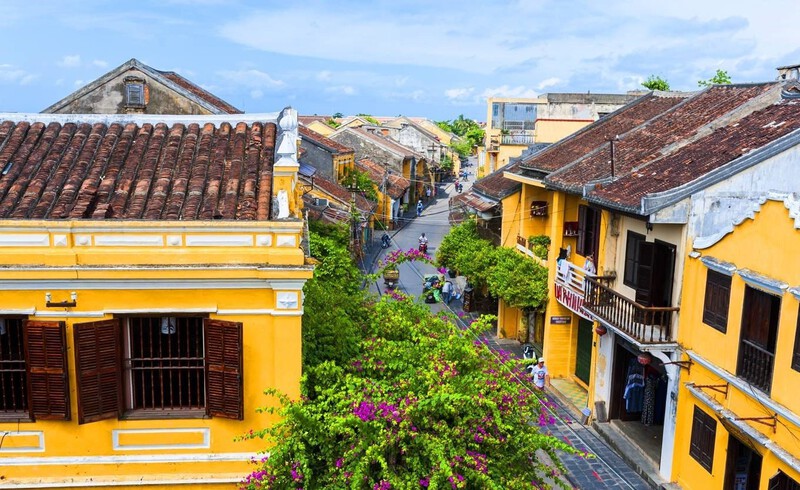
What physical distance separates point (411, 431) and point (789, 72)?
1854cm

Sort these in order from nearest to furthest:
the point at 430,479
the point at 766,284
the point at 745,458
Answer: the point at 430,479, the point at 766,284, the point at 745,458

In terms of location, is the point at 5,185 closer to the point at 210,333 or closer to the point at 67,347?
the point at 67,347

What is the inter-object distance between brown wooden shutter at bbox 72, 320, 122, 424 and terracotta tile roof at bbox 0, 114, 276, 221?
1.72m

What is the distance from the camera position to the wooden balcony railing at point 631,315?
1677 centimetres

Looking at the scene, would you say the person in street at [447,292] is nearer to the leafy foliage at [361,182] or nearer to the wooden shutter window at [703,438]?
the leafy foliage at [361,182]

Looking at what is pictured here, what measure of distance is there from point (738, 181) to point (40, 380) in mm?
14600

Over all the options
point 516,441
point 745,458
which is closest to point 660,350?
point 745,458

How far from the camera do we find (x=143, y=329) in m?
10.3

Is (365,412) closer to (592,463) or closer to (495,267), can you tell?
(592,463)

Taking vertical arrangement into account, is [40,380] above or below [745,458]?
above

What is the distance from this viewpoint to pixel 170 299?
10.1 m

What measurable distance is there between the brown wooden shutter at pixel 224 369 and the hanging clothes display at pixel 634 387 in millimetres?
13541

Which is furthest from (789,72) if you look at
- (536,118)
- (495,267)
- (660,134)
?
(536,118)

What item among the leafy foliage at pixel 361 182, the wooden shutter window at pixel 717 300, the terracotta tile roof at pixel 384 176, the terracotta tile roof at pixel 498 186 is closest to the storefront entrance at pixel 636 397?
the wooden shutter window at pixel 717 300
